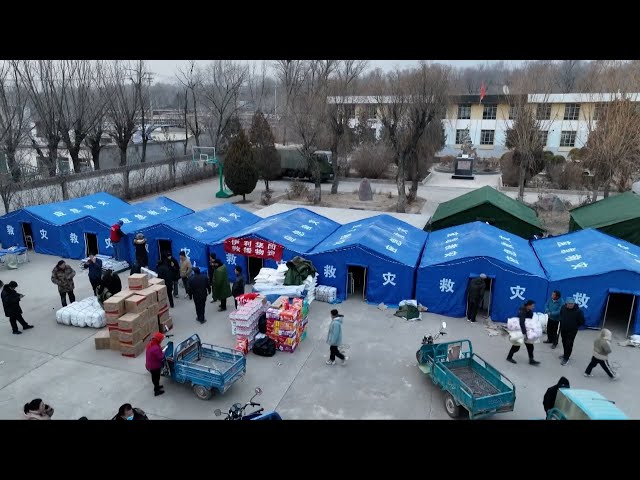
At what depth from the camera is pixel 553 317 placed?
1115 centimetres

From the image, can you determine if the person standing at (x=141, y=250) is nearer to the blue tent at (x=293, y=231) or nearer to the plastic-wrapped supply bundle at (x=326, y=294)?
the blue tent at (x=293, y=231)

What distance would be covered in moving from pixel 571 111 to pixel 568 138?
2636mm

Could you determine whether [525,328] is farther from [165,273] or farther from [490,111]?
[490,111]

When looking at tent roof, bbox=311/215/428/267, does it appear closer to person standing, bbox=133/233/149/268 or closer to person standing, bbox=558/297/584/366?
person standing, bbox=558/297/584/366

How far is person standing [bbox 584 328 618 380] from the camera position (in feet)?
31.6

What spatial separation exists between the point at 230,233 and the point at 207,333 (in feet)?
17.7

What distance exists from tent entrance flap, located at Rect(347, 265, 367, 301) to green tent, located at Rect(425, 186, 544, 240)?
599 cm

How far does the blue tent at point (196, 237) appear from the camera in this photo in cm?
1537

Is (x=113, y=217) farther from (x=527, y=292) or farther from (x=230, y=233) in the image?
(x=527, y=292)

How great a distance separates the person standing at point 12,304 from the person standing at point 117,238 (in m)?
4.85

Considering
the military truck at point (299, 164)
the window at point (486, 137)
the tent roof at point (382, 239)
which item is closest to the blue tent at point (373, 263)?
the tent roof at point (382, 239)

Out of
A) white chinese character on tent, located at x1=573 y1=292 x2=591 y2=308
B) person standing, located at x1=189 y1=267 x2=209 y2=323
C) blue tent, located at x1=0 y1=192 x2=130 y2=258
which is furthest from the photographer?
blue tent, located at x1=0 y1=192 x2=130 y2=258

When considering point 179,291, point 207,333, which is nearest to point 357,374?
point 207,333

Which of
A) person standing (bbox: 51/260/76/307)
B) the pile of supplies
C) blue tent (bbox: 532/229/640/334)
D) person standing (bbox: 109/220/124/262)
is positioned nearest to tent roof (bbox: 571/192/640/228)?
blue tent (bbox: 532/229/640/334)
